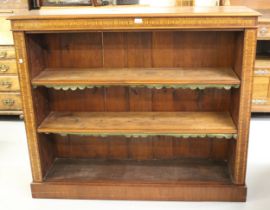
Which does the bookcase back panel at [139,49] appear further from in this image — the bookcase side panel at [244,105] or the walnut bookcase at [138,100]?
the bookcase side panel at [244,105]

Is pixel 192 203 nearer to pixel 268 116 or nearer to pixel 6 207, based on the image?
pixel 6 207

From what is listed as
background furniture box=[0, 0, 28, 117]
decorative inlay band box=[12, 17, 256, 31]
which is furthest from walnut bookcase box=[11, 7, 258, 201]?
background furniture box=[0, 0, 28, 117]

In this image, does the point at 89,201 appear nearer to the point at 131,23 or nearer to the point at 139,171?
the point at 139,171

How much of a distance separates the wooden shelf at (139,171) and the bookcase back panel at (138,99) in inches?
16.7

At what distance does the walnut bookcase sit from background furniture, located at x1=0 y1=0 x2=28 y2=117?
1304 millimetres

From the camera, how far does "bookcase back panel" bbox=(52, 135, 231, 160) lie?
8.78 ft

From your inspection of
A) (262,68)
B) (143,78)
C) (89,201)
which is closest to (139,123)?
(143,78)

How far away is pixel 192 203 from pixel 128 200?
1.48ft

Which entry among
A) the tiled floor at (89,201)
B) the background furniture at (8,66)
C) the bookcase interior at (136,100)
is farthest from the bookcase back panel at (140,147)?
the background furniture at (8,66)

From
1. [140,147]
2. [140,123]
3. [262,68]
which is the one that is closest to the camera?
[140,123]

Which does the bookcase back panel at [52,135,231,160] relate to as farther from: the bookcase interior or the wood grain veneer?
the wood grain veneer

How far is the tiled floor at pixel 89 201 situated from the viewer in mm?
2414

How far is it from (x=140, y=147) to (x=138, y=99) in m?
Answer: 0.39

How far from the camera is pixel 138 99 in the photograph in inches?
101
